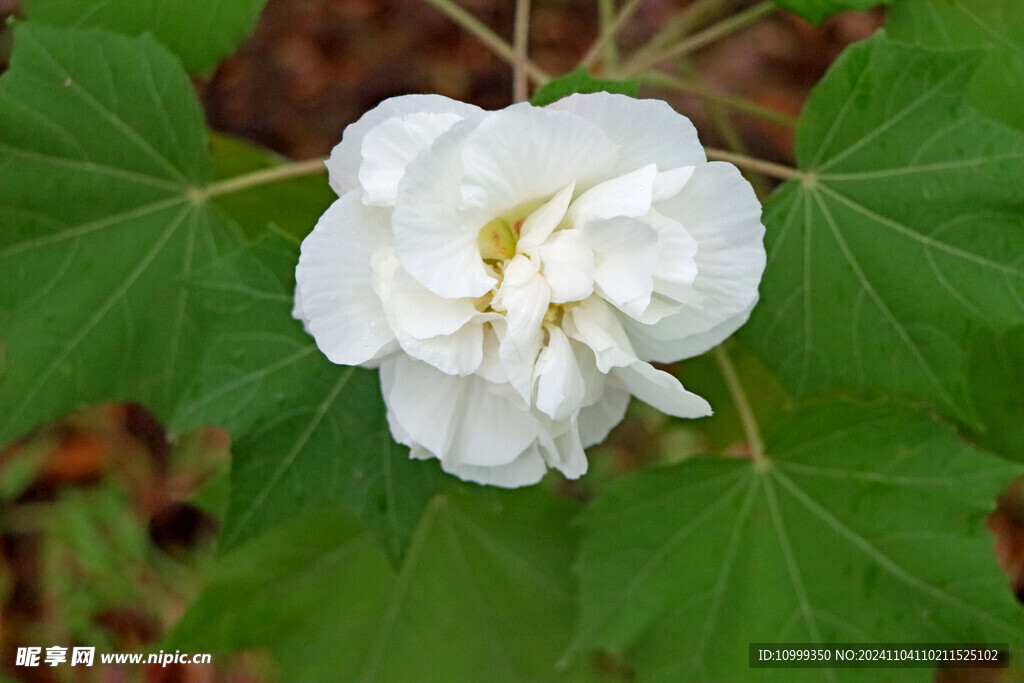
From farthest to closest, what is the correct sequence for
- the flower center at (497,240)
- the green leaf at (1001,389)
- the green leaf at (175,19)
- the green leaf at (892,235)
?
the green leaf at (1001,389), the green leaf at (175,19), the green leaf at (892,235), the flower center at (497,240)

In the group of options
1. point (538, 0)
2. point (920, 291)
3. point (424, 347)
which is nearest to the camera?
point (424, 347)

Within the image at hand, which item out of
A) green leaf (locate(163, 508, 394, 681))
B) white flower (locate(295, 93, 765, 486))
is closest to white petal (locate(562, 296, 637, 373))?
white flower (locate(295, 93, 765, 486))

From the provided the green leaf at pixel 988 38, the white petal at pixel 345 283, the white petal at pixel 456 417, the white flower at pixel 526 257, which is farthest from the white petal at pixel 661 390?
the green leaf at pixel 988 38

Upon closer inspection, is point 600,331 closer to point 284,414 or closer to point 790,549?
point 284,414

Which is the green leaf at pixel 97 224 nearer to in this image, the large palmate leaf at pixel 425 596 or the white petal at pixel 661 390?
the large palmate leaf at pixel 425 596

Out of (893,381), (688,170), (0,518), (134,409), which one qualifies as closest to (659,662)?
(893,381)

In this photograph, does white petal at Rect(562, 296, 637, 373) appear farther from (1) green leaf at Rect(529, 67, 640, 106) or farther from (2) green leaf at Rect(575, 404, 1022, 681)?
(2) green leaf at Rect(575, 404, 1022, 681)

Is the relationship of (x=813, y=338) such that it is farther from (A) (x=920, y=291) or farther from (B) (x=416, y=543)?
(B) (x=416, y=543)
